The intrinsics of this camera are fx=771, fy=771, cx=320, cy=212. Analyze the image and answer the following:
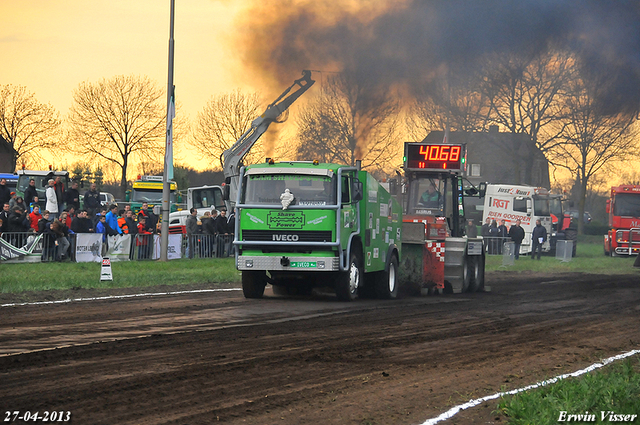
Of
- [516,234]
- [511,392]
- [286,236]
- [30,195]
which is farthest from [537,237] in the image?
[511,392]

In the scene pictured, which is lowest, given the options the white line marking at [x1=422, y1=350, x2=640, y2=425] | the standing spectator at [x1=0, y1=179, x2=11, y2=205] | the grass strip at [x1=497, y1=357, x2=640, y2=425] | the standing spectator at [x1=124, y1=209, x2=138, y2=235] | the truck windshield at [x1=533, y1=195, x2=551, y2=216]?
the white line marking at [x1=422, y1=350, x2=640, y2=425]

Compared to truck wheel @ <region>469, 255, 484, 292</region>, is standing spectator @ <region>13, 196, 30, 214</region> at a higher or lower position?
higher

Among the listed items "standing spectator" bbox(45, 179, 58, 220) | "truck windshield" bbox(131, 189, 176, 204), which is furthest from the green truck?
"truck windshield" bbox(131, 189, 176, 204)

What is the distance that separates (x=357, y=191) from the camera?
15047 mm

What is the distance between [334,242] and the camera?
47.5 ft

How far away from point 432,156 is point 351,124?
6118mm

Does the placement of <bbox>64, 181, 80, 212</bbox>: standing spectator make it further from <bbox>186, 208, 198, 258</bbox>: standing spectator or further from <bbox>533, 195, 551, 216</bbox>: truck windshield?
<bbox>533, 195, 551, 216</bbox>: truck windshield

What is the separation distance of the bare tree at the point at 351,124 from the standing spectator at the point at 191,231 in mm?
4337

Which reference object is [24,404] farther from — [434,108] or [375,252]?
[434,108]

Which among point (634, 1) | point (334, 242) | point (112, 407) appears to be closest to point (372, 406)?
point (112, 407)

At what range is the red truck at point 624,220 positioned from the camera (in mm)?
36938

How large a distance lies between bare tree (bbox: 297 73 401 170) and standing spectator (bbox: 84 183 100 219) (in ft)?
23.7

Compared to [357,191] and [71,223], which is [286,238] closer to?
[357,191]

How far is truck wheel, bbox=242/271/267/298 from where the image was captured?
1566 centimetres
